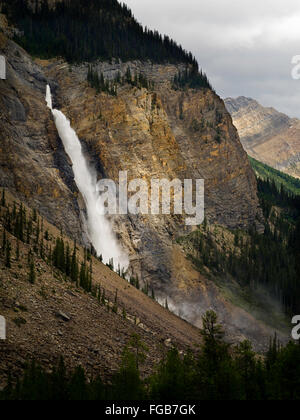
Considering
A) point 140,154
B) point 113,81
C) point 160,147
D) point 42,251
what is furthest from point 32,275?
point 113,81

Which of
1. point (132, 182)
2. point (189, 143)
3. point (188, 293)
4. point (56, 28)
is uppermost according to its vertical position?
point (56, 28)

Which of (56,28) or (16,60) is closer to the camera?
(16,60)

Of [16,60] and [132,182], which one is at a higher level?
[16,60]

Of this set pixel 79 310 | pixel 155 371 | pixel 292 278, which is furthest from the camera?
pixel 292 278

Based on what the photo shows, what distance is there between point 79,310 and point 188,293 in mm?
59270

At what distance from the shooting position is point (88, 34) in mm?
170250

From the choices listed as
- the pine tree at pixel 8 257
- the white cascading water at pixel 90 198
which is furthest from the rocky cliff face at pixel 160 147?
the pine tree at pixel 8 257

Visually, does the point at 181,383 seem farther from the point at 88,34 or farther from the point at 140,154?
the point at 88,34

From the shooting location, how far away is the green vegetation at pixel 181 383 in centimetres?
4662

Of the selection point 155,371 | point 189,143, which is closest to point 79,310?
point 155,371

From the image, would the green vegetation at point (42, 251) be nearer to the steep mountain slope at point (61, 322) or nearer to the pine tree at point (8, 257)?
the steep mountain slope at point (61, 322)

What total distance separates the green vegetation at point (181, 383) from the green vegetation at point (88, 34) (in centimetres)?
11255
